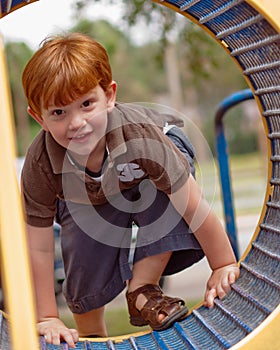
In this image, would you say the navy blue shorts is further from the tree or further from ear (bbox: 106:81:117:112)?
the tree

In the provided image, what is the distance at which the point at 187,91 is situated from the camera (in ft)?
79.8

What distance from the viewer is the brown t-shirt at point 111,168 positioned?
229 centimetres

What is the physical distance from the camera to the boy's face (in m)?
2.23

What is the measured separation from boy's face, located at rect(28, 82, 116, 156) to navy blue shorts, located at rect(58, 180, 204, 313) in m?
0.29

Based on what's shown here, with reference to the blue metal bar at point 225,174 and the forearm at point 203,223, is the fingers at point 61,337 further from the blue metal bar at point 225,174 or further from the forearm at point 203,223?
the blue metal bar at point 225,174

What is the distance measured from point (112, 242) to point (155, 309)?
13.6 inches

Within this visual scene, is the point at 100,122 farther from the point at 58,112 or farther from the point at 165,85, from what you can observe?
the point at 165,85

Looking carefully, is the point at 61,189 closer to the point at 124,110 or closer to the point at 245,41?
the point at 124,110

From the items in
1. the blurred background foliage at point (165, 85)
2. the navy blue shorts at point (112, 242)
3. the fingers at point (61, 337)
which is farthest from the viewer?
the blurred background foliage at point (165, 85)

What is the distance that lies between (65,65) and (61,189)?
45 cm

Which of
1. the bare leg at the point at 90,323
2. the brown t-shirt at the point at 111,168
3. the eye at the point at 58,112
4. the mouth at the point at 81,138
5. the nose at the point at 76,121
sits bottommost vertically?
the bare leg at the point at 90,323

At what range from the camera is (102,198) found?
2449 millimetres

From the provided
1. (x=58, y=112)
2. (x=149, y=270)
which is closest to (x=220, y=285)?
(x=149, y=270)

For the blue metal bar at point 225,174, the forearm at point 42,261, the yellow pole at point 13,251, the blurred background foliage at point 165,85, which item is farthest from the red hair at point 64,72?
the blurred background foliage at point 165,85
